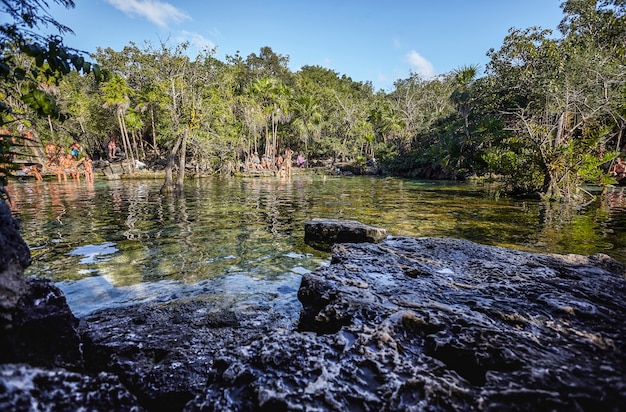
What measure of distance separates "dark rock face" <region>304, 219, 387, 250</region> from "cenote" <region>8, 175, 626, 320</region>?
316mm

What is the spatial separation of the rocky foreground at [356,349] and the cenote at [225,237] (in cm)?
113

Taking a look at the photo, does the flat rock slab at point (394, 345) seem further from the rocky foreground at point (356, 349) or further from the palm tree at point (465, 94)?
the palm tree at point (465, 94)

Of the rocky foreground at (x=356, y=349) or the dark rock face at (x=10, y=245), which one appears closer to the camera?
the rocky foreground at (x=356, y=349)

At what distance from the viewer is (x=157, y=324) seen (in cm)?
347

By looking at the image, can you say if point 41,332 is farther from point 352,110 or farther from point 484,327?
point 352,110

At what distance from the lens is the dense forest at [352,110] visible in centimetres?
430

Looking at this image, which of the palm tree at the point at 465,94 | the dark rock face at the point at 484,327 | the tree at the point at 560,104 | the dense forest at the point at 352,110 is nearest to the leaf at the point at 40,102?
the dense forest at the point at 352,110

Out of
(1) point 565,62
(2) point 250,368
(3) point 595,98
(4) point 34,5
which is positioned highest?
(1) point 565,62

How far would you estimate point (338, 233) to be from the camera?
6.89m

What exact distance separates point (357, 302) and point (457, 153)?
93.5ft

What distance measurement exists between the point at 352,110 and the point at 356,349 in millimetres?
50247

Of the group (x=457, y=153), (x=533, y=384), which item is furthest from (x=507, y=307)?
(x=457, y=153)

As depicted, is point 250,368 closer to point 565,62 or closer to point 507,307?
point 507,307

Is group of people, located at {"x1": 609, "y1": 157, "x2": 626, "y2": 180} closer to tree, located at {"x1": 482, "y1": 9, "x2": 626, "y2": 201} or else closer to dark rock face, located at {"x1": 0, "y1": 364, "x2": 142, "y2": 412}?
tree, located at {"x1": 482, "y1": 9, "x2": 626, "y2": 201}
